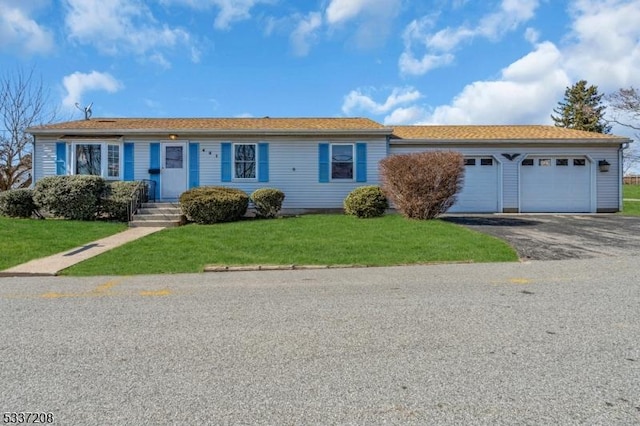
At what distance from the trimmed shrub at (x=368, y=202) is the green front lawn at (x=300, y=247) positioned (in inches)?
55.9

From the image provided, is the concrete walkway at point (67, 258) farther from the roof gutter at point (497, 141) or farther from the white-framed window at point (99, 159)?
the roof gutter at point (497, 141)

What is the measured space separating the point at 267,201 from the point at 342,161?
3589 millimetres

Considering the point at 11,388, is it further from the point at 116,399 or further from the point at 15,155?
the point at 15,155

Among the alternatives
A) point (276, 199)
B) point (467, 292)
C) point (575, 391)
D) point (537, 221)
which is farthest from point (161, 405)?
point (537, 221)

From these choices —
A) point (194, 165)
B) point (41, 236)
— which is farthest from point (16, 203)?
point (194, 165)

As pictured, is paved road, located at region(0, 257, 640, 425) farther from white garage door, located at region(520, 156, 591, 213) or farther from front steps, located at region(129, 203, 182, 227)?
white garage door, located at region(520, 156, 591, 213)

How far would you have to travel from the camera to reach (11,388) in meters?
2.71

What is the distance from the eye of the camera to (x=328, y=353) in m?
3.30

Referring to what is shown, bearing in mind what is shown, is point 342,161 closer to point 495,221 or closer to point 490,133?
point 495,221

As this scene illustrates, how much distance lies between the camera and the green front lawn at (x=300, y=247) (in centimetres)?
766

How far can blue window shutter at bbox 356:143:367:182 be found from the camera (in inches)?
598

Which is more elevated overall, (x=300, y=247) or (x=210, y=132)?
(x=210, y=132)

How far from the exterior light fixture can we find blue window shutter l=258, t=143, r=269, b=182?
13.5 metres

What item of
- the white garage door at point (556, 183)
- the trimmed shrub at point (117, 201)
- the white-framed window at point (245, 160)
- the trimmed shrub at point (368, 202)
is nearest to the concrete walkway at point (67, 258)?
the trimmed shrub at point (117, 201)
